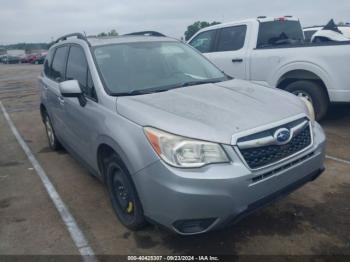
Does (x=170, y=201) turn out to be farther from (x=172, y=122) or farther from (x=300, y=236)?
(x=300, y=236)

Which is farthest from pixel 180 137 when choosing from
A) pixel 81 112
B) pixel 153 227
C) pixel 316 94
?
pixel 316 94

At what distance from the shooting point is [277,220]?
3531 millimetres

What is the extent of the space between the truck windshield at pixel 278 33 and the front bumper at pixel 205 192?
469cm

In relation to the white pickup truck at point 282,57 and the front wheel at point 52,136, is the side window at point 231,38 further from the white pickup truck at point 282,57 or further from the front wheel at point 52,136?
the front wheel at point 52,136

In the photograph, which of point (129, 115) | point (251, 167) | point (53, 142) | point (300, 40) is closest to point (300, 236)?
point (251, 167)

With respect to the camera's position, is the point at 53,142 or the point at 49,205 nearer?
the point at 49,205

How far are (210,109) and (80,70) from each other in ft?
6.03

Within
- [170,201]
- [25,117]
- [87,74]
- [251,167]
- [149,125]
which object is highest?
[87,74]

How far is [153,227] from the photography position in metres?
3.50

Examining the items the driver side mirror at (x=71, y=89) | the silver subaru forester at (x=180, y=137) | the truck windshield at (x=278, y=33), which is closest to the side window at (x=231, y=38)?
the truck windshield at (x=278, y=33)

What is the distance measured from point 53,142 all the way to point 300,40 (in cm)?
518

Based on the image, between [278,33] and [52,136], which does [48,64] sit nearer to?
[52,136]

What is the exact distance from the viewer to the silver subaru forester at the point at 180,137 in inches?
106

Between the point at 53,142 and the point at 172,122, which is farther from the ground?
the point at 172,122
